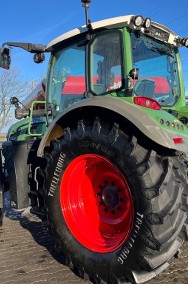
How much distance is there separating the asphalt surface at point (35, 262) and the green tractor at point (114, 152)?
18cm

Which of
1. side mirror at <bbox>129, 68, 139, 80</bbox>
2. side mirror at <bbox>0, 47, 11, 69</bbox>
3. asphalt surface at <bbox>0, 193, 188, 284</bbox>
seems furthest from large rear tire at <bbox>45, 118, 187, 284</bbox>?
side mirror at <bbox>0, 47, 11, 69</bbox>

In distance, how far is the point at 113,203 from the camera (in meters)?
3.15

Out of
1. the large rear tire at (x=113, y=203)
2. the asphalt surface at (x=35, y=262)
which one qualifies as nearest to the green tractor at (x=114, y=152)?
the large rear tire at (x=113, y=203)

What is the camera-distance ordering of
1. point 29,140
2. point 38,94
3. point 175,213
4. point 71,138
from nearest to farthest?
point 175,213, point 71,138, point 29,140, point 38,94

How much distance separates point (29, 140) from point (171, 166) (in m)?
2.08

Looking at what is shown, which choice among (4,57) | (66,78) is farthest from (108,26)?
(4,57)

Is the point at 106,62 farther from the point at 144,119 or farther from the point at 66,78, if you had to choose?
the point at 144,119

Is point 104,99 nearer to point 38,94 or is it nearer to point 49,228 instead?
point 49,228

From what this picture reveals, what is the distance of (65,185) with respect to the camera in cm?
330

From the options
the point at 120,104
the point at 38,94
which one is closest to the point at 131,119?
the point at 120,104

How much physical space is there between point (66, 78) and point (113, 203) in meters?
1.77

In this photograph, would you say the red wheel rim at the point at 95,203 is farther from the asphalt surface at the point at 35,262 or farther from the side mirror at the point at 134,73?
the side mirror at the point at 134,73

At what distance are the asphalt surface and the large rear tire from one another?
25 cm

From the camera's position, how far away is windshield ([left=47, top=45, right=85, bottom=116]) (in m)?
3.82
